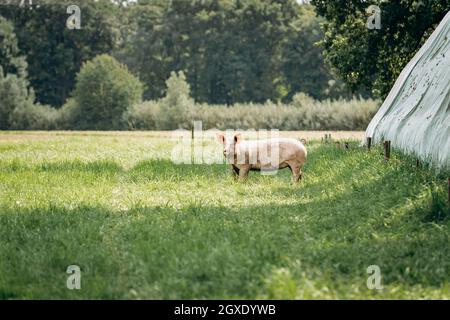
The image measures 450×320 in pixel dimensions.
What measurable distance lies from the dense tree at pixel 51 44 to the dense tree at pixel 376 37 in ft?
163

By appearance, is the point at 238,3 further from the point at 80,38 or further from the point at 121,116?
the point at 121,116

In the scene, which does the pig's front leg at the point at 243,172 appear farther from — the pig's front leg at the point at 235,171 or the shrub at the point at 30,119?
the shrub at the point at 30,119

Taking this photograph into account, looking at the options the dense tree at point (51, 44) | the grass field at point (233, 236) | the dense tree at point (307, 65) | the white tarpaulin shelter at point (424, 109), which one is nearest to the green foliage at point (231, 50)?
the dense tree at point (307, 65)

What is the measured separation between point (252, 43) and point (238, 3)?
5829mm

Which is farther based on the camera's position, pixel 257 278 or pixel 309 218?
pixel 309 218

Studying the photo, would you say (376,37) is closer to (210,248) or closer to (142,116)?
(210,248)

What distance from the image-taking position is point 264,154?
601 inches

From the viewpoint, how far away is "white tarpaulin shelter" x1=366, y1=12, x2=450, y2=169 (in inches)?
504

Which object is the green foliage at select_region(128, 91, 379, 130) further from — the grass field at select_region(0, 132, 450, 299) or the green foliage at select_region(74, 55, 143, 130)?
the grass field at select_region(0, 132, 450, 299)

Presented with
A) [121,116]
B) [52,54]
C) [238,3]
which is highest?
[238,3]

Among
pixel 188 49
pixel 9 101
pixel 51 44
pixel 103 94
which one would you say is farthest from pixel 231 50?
pixel 9 101

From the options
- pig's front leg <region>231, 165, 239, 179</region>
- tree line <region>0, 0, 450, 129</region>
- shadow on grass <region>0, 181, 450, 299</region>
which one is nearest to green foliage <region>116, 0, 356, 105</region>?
tree line <region>0, 0, 450, 129</region>

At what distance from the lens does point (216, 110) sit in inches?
2304
